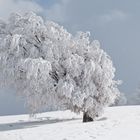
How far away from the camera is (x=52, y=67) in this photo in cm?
2422

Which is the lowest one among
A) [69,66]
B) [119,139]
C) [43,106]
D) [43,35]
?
[119,139]

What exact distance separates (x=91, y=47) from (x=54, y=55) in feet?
8.16

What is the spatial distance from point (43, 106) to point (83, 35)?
509cm

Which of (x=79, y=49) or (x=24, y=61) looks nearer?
(x=24, y=61)

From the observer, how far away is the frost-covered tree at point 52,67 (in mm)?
23344

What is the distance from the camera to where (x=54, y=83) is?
936 inches

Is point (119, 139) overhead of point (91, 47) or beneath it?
beneath

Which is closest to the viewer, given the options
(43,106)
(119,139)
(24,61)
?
(119,139)

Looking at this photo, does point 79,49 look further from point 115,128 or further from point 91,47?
point 115,128

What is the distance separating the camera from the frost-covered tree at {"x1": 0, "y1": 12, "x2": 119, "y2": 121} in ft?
76.6

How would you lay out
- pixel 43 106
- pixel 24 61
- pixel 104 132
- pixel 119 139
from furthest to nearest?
pixel 43 106 → pixel 24 61 → pixel 104 132 → pixel 119 139

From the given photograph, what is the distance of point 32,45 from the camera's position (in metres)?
24.2

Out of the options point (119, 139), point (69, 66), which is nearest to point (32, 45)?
point (69, 66)

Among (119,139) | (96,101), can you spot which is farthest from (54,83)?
(119,139)
